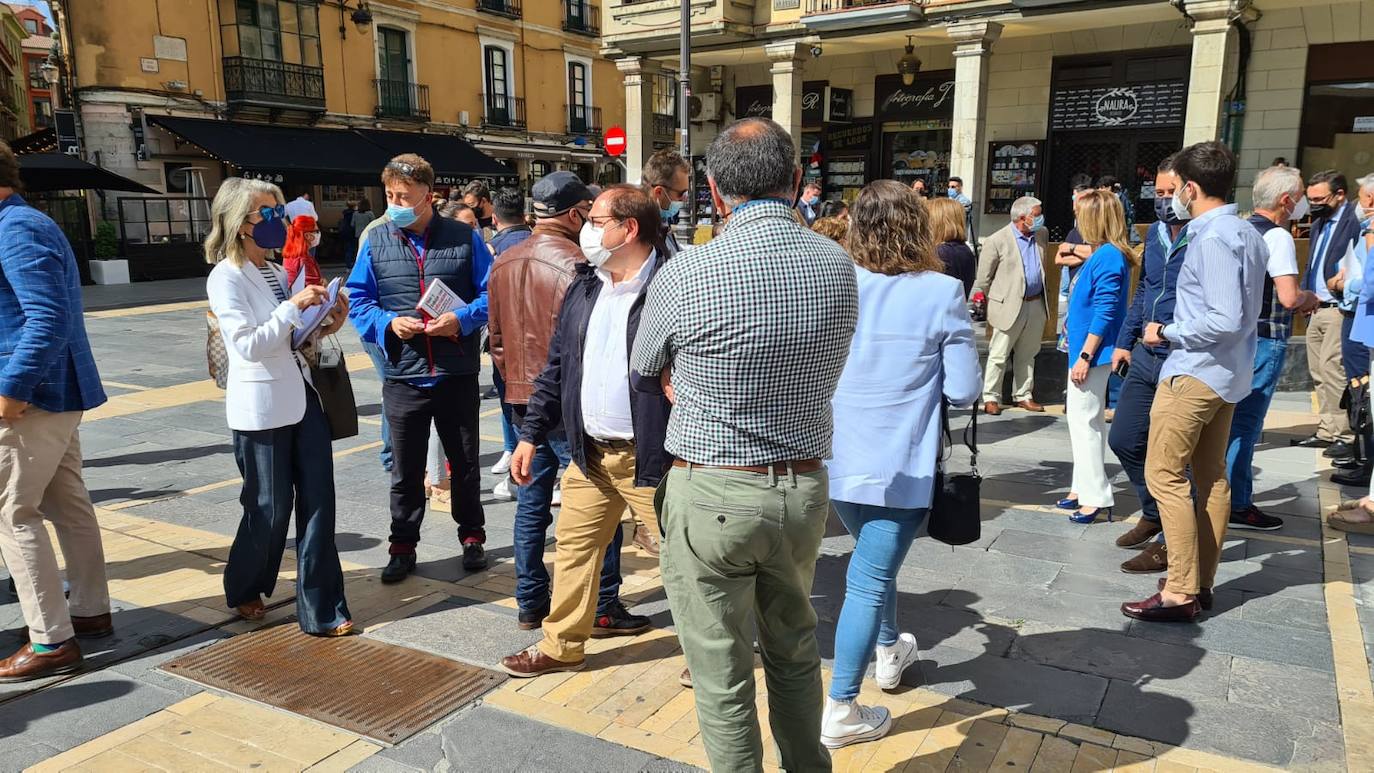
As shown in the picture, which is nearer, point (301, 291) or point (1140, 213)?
point (301, 291)

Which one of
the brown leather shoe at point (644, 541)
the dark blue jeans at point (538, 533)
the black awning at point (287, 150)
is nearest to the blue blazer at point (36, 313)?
the dark blue jeans at point (538, 533)

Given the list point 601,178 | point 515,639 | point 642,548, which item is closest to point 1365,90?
point 642,548

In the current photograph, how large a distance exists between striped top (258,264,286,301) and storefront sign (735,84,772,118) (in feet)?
60.7

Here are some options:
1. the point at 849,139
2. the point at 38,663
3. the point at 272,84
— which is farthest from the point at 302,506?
the point at 272,84

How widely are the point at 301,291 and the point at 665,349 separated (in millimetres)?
1998

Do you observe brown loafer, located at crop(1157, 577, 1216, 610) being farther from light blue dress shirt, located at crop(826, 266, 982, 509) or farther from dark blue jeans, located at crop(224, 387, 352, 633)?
dark blue jeans, located at crop(224, 387, 352, 633)

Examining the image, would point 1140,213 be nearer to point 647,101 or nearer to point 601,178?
point 647,101

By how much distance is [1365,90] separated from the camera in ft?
48.0

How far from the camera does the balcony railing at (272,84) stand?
Result: 25.1 meters

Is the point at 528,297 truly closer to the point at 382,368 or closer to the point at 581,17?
the point at 382,368

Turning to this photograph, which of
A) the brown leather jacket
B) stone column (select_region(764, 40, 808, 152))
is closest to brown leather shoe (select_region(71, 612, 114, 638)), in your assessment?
the brown leather jacket

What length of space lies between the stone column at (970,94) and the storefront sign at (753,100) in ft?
18.4

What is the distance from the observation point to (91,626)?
153 inches

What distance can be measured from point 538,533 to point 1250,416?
3.79 metres
